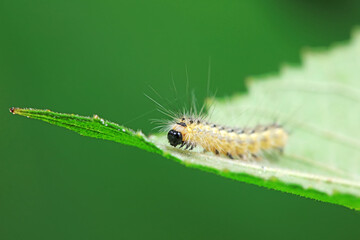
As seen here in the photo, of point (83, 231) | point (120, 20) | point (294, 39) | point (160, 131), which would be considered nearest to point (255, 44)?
point (294, 39)

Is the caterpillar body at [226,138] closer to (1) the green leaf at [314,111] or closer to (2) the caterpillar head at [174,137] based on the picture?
(2) the caterpillar head at [174,137]

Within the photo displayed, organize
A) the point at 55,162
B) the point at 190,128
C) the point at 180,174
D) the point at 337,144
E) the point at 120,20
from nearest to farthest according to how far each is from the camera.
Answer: the point at 190,128 → the point at 337,144 → the point at 55,162 → the point at 180,174 → the point at 120,20

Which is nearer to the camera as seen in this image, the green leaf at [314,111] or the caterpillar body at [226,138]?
the caterpillar body at [226,138]

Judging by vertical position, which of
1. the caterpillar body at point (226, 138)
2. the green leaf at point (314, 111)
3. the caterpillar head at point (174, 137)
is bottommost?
the caterpillar head at point (174, 137)

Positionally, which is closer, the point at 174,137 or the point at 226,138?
the point at 174,137

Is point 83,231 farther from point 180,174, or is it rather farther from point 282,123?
point 282,123

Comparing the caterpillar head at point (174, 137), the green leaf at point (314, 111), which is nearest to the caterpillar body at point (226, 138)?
the caterpillar head at point (174, 137)

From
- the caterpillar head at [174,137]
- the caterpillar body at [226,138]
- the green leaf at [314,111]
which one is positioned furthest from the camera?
the green leaf at [314,111]

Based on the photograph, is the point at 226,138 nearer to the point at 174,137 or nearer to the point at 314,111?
the point at 174,137

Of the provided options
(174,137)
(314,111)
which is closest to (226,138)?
(174,137)
